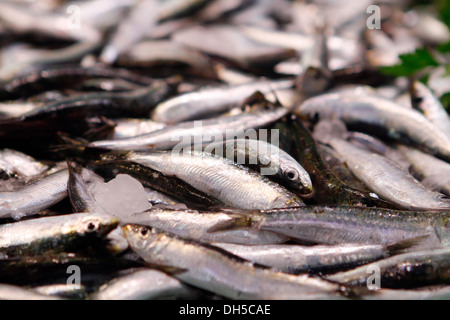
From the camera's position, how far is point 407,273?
169 centimetres

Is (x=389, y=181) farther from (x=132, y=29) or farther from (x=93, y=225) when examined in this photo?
(x=132, y=29)

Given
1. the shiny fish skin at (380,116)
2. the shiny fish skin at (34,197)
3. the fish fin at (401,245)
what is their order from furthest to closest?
the shiny fish skin at (380,116) → the shiny fish skin at (34,197) → the fish fin at (401,245)

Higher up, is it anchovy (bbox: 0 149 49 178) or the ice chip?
anchovy (bbox: 0 149 49 178)

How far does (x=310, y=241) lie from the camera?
188 centimetres

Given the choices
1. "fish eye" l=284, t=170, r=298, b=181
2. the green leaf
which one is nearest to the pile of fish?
"fish eye" l=284, t=170, r=298, b=181

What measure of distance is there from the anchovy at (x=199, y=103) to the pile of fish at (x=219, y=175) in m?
0.01

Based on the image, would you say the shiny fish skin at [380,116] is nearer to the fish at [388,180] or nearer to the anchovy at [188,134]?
the fish at [388,180]

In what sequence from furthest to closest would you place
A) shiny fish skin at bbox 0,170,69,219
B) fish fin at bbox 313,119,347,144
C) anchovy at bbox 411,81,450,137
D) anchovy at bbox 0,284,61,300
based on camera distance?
anchovy at bbox 411,81,450,137
fish fin at bbox 313,119,347,144
shiny fish skin at bbox 0,170,69,219
anchovy at bbox 0,284,61,300

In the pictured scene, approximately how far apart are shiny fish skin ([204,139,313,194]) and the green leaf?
178 cm

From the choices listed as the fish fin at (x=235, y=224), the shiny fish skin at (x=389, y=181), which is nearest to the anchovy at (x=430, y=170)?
the shiny fish skin at (x=389, y=181)

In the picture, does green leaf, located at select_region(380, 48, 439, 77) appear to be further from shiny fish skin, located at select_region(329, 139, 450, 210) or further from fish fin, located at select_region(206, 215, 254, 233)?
fish fin, located at select_region(206, 215, 254, 233)

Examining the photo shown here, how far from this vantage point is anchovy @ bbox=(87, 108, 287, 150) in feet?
7.72

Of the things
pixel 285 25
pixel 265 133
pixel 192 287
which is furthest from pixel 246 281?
pixel 285 25

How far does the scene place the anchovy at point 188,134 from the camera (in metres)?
2.35
